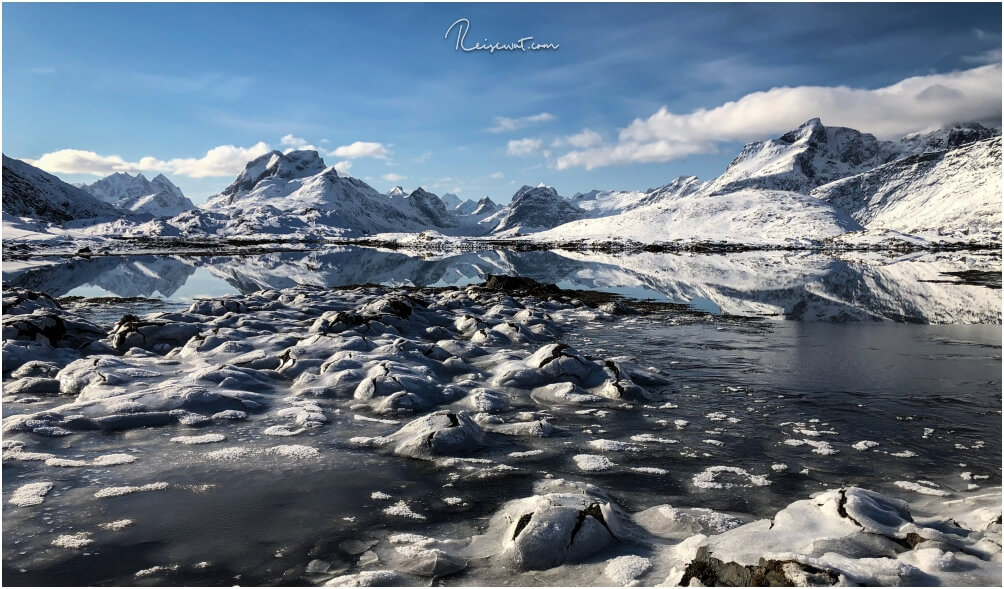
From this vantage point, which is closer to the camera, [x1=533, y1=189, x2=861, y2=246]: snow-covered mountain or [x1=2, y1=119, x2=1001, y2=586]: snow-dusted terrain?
[x1=2, y1=119, x2=1001, y2=586]: snow-dusted terrain

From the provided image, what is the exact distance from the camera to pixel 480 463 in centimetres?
677

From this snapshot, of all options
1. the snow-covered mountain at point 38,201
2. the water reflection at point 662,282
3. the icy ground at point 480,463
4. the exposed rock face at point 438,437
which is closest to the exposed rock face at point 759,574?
the icy ground at point 480,463

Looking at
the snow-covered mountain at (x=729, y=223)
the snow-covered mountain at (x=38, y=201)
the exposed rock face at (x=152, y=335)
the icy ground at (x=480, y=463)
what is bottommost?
the icy ground at (x=480, y=463)

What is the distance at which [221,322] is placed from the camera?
15695mm

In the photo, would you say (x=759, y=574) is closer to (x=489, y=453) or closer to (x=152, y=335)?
(x=489, y=453)

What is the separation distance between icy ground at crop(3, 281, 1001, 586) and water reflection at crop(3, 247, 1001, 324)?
35.7 feet

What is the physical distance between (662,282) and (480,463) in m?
34.2

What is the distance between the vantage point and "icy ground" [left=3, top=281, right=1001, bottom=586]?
4363 millimetres

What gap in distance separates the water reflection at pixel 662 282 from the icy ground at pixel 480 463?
10893 millimetres

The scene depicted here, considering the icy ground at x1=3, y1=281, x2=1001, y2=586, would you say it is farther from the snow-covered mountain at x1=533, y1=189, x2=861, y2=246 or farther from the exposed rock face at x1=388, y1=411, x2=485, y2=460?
the snow-covered mountain at x1=533, y1=189, x2=861, y2=246

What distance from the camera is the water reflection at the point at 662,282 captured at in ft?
78.4

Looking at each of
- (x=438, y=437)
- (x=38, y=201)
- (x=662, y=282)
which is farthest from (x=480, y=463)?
(x=38, y=201)

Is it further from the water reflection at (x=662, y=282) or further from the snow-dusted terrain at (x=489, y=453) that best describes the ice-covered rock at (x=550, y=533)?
the water reflection at (x=662, y=282)

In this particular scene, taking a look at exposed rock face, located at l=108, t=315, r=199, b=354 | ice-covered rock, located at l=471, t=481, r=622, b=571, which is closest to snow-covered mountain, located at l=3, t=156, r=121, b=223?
exposed rock face, located at l=108, t=315, r=199, b=354
